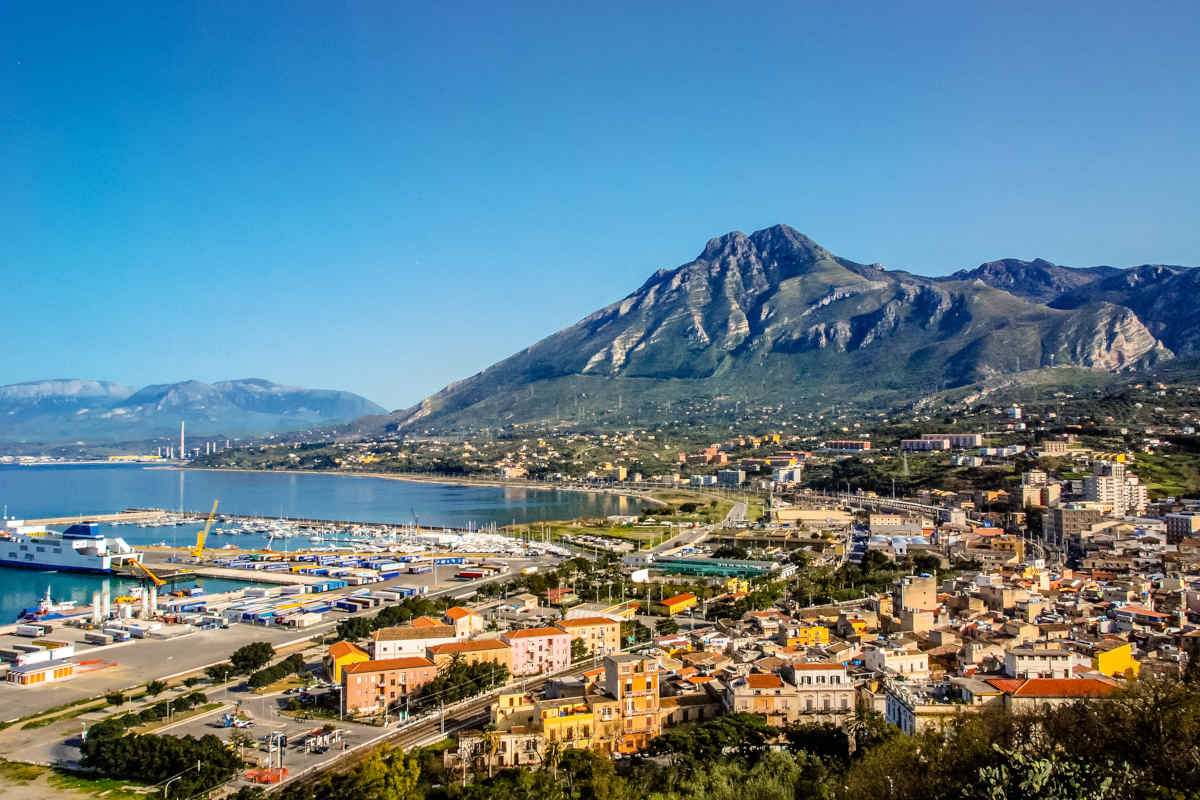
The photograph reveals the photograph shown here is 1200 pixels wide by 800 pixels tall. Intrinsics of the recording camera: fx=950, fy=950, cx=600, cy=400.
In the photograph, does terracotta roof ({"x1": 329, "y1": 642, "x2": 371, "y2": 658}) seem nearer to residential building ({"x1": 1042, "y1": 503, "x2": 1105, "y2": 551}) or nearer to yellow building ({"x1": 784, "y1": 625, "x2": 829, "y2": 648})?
yellow building ({"x1": 784, "y1": 625, "x2": 829, "y2": 648})

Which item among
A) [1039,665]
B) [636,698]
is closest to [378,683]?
[636,698]

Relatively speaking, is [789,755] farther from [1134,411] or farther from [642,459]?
[642,459]

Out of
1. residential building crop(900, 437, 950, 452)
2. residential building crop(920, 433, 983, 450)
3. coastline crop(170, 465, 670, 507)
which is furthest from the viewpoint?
coastline crop(170, 465, 670, 507)

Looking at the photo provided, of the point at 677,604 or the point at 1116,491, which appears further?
the point at 1116,491

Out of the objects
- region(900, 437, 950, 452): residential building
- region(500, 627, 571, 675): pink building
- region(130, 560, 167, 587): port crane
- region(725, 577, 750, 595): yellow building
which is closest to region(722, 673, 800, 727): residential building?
region(500, 627, 571, 675): pink building

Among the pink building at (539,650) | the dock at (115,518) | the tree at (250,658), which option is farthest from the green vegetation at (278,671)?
the dock at (115,518)

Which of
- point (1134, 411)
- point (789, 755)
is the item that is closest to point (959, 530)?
point (789, 755)

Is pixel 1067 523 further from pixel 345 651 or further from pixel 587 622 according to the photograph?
pixel 345 651
